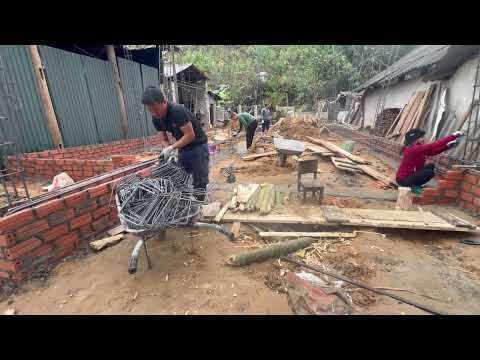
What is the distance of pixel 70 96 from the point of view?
21.0 feet

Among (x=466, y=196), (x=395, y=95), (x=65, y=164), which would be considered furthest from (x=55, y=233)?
(x=395, y=95)

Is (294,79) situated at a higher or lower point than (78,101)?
higher

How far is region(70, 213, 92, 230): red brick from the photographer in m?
2.93

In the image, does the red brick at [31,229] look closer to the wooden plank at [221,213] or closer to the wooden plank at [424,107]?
the wooden plank at [221,213]

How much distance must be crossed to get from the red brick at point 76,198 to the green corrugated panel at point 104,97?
5240 millimetres

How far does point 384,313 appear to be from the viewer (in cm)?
203

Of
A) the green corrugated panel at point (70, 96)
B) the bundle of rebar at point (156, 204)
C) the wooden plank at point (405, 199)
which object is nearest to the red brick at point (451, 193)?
the wooden plank at point (405, 199)

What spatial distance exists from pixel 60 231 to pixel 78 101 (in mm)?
5341

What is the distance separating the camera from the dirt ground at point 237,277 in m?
2.14

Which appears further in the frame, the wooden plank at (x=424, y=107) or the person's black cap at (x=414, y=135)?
the wooden plank at (x=424, y=107)

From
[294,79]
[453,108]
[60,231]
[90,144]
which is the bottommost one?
[60,231]

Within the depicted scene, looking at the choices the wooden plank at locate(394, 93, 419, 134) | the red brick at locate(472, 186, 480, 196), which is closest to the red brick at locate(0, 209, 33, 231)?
the red brick at locate(472, 186, 480, 196)
